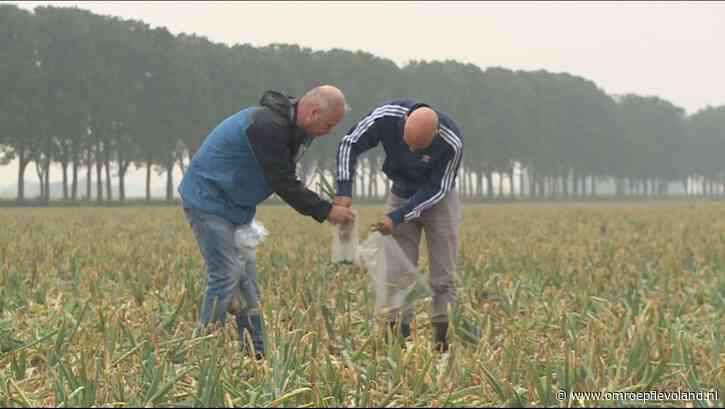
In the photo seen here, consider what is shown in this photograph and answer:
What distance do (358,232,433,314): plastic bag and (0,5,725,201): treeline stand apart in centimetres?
3081

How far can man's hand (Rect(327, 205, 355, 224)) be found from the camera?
4.64m

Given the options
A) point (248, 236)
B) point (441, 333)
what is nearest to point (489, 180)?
point (441, 333)

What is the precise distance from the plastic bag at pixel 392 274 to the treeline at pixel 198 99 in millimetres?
30807

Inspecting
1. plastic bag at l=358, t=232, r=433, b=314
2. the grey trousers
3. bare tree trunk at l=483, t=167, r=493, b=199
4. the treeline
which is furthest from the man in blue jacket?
bare tree trunk at l=483, t=167, r=493, b=199

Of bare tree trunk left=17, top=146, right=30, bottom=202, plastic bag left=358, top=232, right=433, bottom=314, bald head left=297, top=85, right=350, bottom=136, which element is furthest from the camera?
bare tree trunk left=17, top=146, right=30, bottom=202

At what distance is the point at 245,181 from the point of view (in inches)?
178

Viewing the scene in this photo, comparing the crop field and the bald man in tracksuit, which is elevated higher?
the bald man in tracksuit

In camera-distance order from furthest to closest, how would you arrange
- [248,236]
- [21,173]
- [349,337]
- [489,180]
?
[489,180], [21,173], [349,337], [248,236]

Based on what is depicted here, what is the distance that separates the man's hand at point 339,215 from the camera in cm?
464

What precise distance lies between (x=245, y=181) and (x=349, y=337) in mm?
1324

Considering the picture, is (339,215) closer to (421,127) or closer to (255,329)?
(421,127)

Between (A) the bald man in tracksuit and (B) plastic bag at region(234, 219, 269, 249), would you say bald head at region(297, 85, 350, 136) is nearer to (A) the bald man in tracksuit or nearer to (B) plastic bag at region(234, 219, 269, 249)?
(A) the bald man in tracksuit

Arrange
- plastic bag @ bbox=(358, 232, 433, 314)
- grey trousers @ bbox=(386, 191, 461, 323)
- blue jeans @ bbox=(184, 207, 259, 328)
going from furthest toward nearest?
grey trousers @ bbox=(386, 191, 461, 323), plastic bag @ bbox=(358, 232, 433, 314), blue jeans @ bbox=(184, 207, 259, 328)

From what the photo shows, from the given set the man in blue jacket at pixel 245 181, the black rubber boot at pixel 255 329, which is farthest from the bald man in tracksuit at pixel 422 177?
the black rubber boot at pixel 255 329
